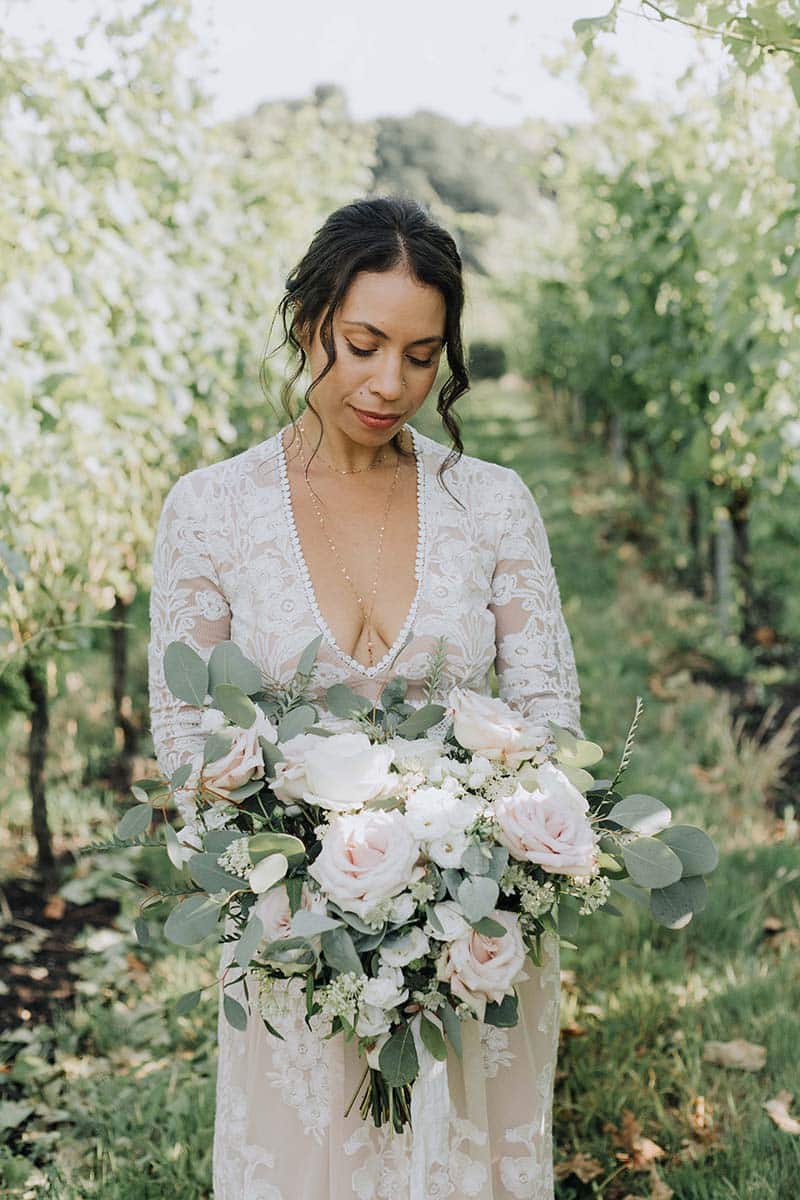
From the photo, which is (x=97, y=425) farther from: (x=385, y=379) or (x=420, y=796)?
(x=420, y=796)

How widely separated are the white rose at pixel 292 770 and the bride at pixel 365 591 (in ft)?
0.89

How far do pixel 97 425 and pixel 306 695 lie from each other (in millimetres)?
2050

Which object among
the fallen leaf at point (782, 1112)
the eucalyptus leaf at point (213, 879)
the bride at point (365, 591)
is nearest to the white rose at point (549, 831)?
the eucalyptus leaf at point (213, 879)

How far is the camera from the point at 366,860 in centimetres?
130

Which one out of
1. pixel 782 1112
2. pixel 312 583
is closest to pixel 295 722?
pixel 312 583

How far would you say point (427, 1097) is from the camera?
4.72 ft

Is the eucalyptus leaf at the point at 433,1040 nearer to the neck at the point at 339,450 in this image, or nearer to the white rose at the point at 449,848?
the white rose at the point at 449,848

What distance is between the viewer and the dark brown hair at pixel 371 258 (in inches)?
68.2

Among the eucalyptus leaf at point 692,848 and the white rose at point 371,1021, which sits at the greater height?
the eucalyptus leaf at point 692,848

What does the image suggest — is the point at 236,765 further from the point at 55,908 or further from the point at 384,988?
the point at 55,908

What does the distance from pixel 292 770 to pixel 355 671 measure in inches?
15.9

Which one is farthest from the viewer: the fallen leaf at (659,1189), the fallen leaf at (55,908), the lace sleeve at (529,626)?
the fallen leaf at (55,908)

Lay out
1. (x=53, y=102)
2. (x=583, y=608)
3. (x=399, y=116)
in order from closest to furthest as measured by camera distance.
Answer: (x=53, y=102), (x=583, y=608), (x=399, y=116)

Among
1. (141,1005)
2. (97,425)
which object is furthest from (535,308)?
(141,1005)
